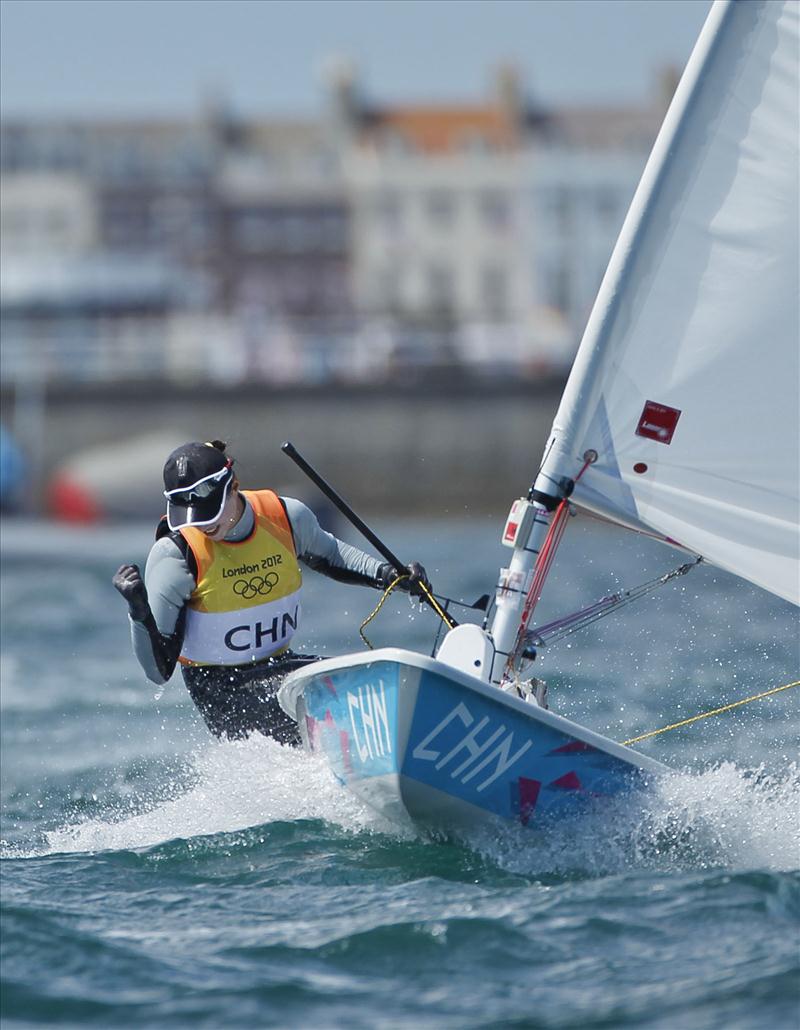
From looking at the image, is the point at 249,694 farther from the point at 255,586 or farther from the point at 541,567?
the point at 541,567

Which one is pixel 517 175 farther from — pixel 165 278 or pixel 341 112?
pixel 165 278

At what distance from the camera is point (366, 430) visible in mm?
32250

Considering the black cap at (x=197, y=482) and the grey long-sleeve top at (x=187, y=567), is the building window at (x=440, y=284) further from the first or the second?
the black cap at (x=197, y=482)

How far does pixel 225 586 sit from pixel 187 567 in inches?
5.9

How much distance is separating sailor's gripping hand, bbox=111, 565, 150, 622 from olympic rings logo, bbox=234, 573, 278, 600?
1.24 feet

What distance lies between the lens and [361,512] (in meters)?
32.2

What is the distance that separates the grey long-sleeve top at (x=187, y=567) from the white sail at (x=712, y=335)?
954 mm

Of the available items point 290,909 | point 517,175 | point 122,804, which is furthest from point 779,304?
point 517,175

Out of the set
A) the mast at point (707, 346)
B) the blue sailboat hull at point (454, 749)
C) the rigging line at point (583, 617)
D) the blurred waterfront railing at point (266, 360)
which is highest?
the mast at point (707, 346)

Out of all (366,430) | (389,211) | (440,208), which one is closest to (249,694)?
(366,430)

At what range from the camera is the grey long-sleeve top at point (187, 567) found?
5859 mm

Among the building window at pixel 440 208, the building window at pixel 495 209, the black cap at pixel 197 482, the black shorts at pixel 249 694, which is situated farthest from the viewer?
the building window at pixel 440 208

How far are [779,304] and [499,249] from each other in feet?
199

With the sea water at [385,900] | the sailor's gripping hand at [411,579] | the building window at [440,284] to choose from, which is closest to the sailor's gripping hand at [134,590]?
the sea water at [385,900]
